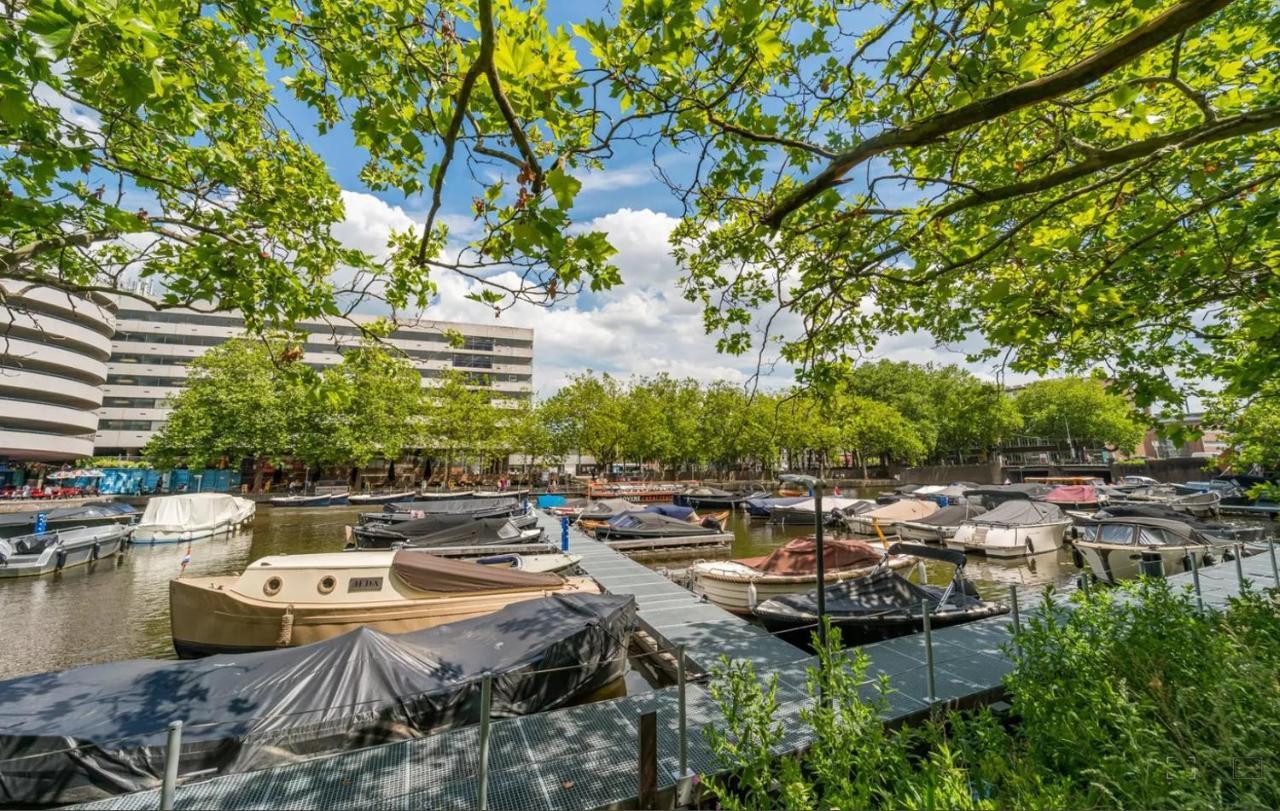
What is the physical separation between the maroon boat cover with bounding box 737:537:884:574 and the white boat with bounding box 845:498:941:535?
1264 centimetres

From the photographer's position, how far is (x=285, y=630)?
30.7 feet

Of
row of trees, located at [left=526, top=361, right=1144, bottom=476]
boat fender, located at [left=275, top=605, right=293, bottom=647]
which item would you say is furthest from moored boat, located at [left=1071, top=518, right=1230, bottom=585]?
row of trees, located at [left=526, top=361, right=1144, bottom=476]

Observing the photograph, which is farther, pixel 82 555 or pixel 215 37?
pixel 82 555

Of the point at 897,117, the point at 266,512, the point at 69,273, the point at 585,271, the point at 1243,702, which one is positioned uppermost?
the point at 897,117

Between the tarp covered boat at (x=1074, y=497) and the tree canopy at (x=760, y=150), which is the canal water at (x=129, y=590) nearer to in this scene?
the tree canopy at (x=760, y=150)

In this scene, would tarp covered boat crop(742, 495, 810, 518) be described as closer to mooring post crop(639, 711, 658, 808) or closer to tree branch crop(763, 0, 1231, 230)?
mooring post crop(639, 711, 658, 808)

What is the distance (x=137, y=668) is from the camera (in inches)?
233

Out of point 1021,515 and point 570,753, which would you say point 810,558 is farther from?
point 1021,515

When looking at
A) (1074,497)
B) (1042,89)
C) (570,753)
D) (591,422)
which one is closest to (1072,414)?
(1074,497)

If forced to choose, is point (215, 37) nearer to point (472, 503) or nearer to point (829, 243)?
point (829, 243)

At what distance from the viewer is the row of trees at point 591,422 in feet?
136

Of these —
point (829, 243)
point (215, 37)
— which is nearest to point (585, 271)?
point (829, 243)

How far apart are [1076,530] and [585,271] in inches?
1149

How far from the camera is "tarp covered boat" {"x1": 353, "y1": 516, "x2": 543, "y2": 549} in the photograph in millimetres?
18578
